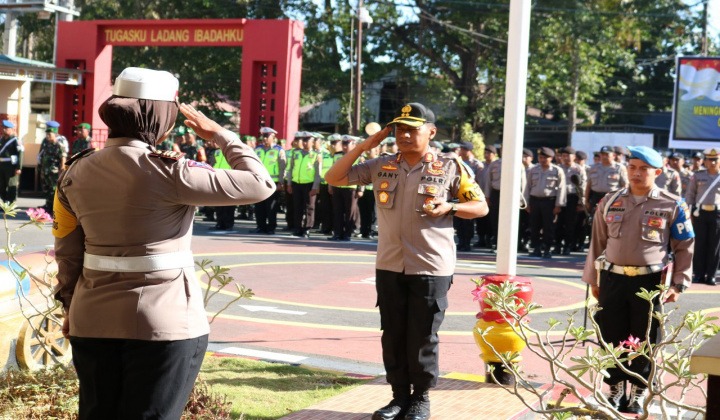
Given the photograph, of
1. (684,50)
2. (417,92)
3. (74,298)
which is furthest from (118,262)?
(684,50)

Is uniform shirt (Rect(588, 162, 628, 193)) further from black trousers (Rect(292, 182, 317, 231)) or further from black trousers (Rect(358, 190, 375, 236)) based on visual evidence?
black trousers (Rect(292, 182, 317, 231))

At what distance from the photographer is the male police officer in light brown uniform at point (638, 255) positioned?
6711 millimetres

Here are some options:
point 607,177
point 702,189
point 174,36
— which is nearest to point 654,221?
point 702,189

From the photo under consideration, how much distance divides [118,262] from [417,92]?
148ft

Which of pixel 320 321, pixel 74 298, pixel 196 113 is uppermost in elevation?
pixel 196 113

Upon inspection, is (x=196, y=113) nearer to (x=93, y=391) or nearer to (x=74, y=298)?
(x=74, y=298)

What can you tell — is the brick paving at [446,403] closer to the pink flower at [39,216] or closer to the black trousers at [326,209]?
the pink flower at [39,216]

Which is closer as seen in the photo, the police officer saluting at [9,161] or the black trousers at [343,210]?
the black trousers at [343,210]

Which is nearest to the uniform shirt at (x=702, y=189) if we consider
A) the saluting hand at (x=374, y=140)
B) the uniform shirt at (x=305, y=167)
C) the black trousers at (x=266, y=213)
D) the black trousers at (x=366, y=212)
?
the black trousers at (x=366, y=212)

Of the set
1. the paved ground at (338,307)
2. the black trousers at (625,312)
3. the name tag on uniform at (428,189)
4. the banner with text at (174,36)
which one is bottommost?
the paved ground at (338,307)

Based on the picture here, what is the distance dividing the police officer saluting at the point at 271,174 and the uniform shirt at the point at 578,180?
5.73 metres

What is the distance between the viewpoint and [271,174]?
19906 mm

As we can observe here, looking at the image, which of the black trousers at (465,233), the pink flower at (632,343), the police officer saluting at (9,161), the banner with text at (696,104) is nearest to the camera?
the pink flower at (632,343)

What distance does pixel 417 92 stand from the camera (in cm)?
4838
